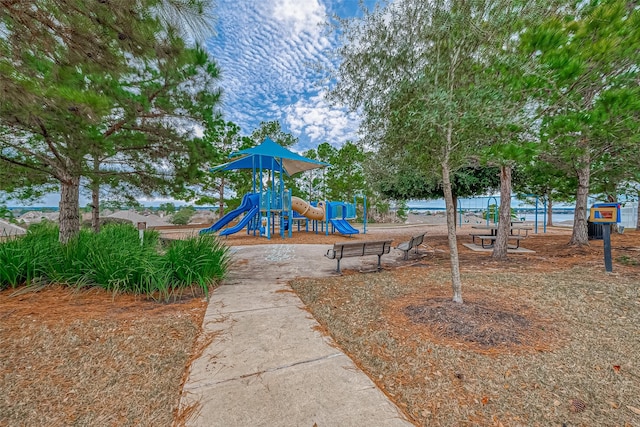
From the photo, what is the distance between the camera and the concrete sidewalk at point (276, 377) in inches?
68.3

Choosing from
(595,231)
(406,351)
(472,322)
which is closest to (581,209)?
(595,231)

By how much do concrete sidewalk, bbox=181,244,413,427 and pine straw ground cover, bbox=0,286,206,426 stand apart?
0.75 ft

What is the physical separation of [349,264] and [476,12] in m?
5.35

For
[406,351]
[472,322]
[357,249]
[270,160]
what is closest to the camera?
[406,351]

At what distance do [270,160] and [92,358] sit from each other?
1207cm

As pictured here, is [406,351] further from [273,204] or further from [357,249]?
[273,204]

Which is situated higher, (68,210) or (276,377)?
(68,210)

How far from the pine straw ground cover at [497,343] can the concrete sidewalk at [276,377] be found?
240 mm

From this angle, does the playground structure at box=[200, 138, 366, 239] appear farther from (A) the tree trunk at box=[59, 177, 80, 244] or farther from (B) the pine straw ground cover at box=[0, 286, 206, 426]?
→ (B) the pine straw ground cover at box=[0, 286, 206, 426]

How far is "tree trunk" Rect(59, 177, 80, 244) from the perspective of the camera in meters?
5.24

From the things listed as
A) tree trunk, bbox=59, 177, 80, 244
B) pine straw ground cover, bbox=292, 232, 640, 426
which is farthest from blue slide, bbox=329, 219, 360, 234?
tree trunk, bbox=59, 177, 80, 244

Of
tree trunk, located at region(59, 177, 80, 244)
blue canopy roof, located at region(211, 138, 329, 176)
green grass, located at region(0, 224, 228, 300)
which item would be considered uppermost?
blue canopy roof, located at region(211, 138, 329, 176)

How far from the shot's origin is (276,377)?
2139mm

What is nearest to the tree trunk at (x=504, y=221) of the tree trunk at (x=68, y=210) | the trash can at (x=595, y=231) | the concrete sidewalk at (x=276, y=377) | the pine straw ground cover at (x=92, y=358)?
the trash can at (x=595, y=231)
